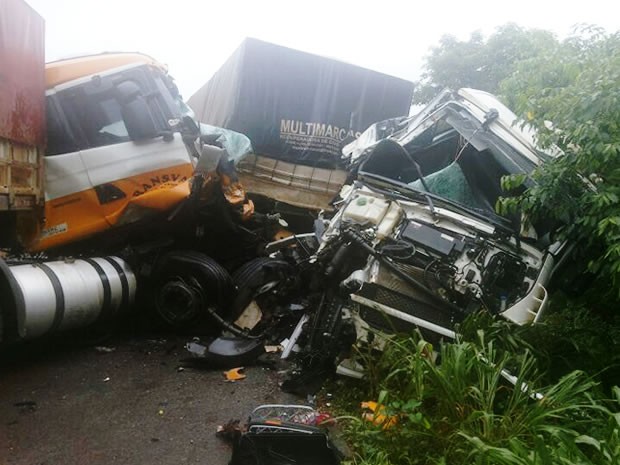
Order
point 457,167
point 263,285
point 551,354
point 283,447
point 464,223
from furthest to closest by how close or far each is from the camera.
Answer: point 263,285
point 457,167
point 464,223
point 551,354
point 283,447

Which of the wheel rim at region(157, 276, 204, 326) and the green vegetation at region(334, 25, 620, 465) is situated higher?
the green vegetation at region(334, 25, 620, 465)

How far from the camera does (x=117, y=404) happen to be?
2.81 metres

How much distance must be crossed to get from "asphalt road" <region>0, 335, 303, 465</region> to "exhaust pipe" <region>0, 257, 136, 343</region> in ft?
1.15

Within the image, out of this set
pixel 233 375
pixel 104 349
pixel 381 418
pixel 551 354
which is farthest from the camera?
pixel 104 349

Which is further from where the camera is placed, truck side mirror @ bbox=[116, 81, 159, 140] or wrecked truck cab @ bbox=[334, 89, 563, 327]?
truck side mirror @ bbox=[116, 81, 159, 140]

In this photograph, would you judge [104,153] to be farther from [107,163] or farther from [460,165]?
[460,165]

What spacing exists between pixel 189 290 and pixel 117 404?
4.18ft

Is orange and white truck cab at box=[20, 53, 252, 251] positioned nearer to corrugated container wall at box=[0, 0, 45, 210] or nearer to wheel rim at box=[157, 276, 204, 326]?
corrugated container wall at box=[0, 0, 45, 210]

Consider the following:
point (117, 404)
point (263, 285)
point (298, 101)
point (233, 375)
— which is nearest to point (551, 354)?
point (233, 375)

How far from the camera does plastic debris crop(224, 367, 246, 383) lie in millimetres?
3281

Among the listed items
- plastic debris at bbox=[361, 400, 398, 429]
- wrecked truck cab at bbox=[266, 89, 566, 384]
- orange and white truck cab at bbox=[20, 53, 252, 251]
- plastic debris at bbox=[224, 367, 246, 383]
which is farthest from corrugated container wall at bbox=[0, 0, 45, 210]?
plastic debris at bbox=[361, 400, 398, 429]

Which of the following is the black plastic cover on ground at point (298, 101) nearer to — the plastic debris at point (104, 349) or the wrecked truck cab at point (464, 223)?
the wrecked truck cab at point (464, 223)

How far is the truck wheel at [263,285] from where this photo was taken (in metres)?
4.15

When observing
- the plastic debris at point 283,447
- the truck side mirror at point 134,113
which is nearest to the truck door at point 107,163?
the truck side mirror at point 134,113
